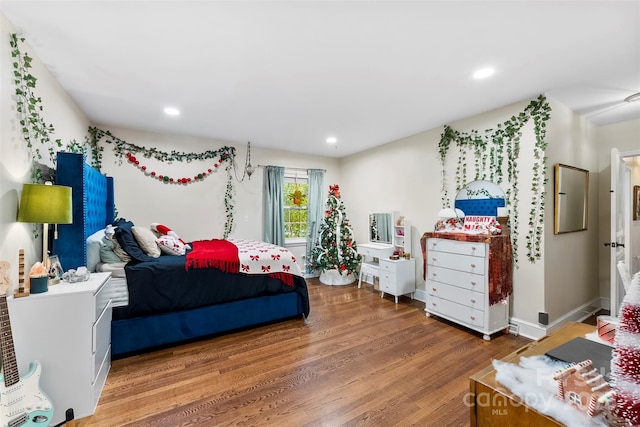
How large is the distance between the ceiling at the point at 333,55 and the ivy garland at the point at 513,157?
24 cm

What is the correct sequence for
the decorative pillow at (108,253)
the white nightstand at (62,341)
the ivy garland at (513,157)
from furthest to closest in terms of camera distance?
1. the ivy garland at (513,157)
2. the decorative pillow at (108,253)
3. the white nightstand at (62,341)

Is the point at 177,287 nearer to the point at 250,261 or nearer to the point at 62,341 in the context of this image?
the point at 250,261

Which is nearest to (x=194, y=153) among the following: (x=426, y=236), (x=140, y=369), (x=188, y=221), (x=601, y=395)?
(x=188, y=221)

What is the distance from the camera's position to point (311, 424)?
1711 millimetres

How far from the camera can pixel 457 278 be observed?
314 centimetres

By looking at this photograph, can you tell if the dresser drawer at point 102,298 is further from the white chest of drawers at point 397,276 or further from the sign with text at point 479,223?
the sign with text at point 479,223

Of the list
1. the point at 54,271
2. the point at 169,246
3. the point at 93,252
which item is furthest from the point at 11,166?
the point at 169,246

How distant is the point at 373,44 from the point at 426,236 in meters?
2.40

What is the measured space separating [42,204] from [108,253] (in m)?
1.01

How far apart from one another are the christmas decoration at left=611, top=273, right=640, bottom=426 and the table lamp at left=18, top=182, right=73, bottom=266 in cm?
279

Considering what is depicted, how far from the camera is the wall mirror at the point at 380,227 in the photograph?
15.2 ft

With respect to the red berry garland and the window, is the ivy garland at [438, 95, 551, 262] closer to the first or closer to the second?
the window

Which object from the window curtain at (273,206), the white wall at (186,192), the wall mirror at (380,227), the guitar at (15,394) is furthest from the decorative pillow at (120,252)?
the wall mirror at (380,227)

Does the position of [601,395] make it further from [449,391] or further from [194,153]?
[194,153]
